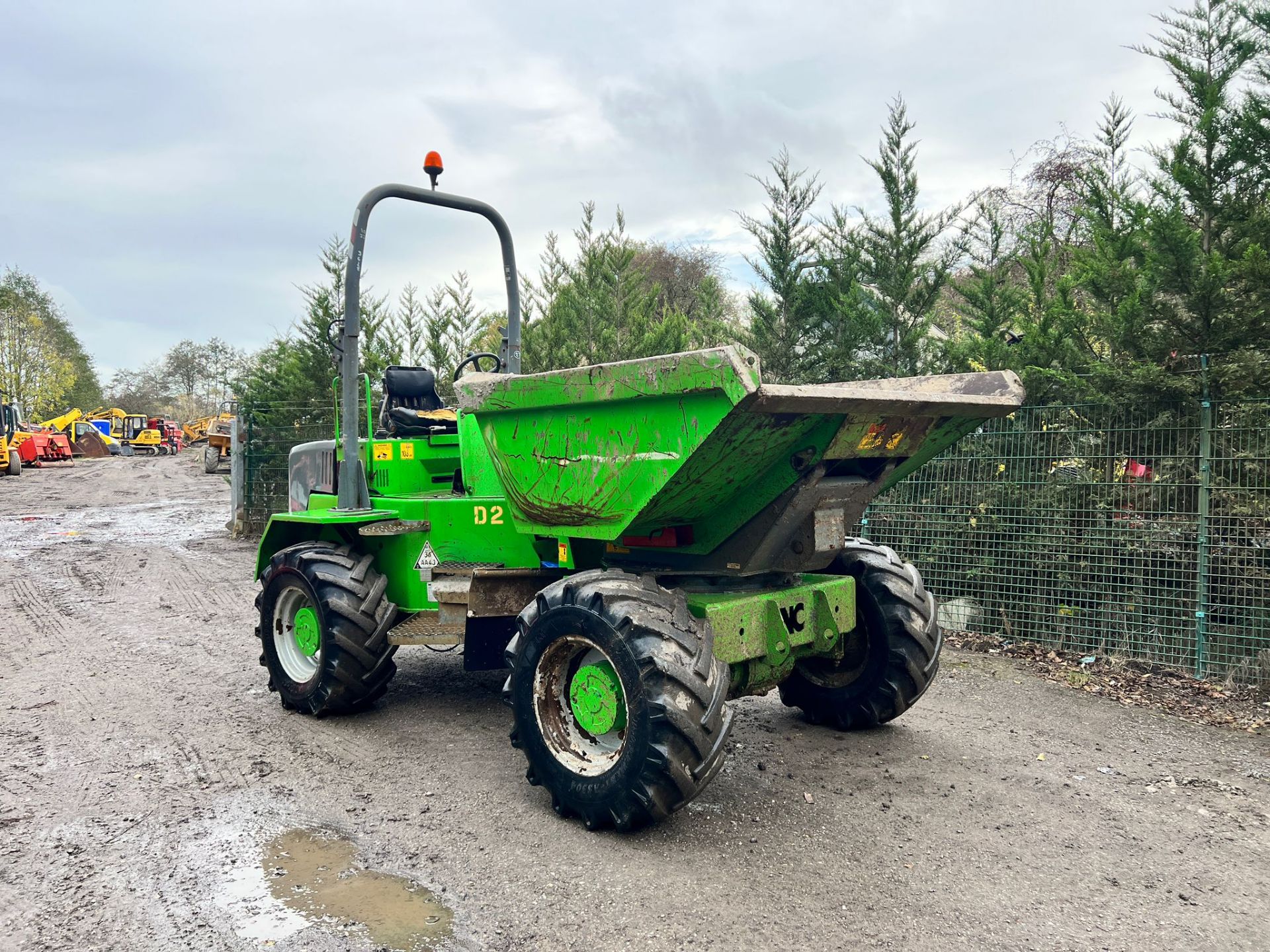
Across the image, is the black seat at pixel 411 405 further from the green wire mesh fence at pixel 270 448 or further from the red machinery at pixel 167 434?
the red machinery at pixel 167 434

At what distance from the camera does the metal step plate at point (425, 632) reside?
16.4 ft

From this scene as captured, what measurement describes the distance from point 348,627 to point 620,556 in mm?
1582

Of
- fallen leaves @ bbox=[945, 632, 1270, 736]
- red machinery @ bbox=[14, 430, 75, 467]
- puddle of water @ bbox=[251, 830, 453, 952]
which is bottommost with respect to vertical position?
A: puddle of water @ bbox=[251, 830, 453, 952]

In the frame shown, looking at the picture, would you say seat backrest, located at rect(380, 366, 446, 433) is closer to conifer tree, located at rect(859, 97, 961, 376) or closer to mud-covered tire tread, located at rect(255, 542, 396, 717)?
mud-covered tire tread, located at rect(255, 542, 396, 717)

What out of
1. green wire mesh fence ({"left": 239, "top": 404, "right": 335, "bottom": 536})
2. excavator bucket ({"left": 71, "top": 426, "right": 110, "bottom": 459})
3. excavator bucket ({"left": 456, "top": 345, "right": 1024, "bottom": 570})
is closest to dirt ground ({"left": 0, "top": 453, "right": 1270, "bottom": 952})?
excavator bucket ({"left": 456, "top": 345, "right": 1024, "bottom": 570})

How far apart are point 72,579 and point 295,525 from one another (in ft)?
20.5

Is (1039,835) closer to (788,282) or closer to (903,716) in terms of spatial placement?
(903,716)

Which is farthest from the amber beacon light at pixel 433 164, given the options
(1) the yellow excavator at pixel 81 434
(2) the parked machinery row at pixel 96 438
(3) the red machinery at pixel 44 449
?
(1) the yellow excavator at pixel 81 434

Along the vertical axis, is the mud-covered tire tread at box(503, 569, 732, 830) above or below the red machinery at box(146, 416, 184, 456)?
below

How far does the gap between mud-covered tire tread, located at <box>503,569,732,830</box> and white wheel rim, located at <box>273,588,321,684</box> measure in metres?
2.39

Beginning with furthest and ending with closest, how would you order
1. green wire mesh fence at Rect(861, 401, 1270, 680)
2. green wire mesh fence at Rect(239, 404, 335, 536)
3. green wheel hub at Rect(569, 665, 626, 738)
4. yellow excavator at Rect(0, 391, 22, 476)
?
yellow excavator at Rect(0, 391, 22, 476), green wire mesh fence at Rect(239, 404, 335, 536), green wire mesh fence at Rect(861, 401, 1270, 680), green wheel hub at Rect(569, 665, 626, 738)

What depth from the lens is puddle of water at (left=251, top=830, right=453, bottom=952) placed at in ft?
9.69

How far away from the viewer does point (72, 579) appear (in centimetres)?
1031

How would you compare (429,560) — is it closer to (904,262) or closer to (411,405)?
(411,405)
